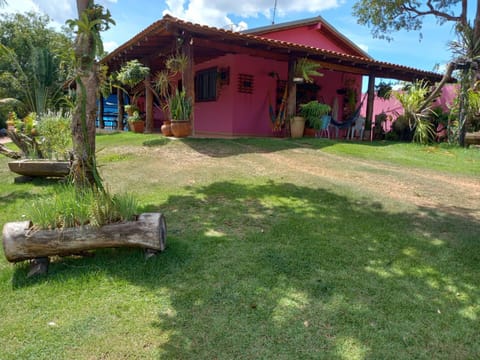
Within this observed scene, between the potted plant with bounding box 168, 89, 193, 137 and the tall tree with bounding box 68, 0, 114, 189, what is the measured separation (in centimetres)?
443

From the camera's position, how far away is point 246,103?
9672 mm

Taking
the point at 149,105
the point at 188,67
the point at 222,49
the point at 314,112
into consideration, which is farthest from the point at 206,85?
the point at 314,112

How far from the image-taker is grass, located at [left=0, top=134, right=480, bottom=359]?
178 cm

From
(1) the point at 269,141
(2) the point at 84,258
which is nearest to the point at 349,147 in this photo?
(1) the point at 269,141

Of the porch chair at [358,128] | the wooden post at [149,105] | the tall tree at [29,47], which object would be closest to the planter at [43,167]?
the wooden post at [149,105]

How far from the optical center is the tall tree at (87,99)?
278cm

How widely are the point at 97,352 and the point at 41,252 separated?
44.8 inches

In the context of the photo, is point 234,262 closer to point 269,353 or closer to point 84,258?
point 269,353

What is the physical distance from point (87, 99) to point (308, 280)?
2.38m

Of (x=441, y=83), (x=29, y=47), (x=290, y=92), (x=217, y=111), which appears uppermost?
(x=29, y=47)

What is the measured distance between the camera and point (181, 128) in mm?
7680

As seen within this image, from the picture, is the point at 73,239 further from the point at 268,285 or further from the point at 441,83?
the point at 441,83

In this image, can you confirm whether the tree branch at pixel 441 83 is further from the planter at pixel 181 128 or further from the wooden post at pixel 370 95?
the planter at pixel 181 128

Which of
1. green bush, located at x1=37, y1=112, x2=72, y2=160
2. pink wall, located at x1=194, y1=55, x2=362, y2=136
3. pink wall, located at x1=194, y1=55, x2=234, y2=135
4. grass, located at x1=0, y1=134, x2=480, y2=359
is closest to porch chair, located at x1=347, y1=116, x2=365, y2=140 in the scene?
pink wall, located at x1=194, y1=55, x2=362, y2=136
